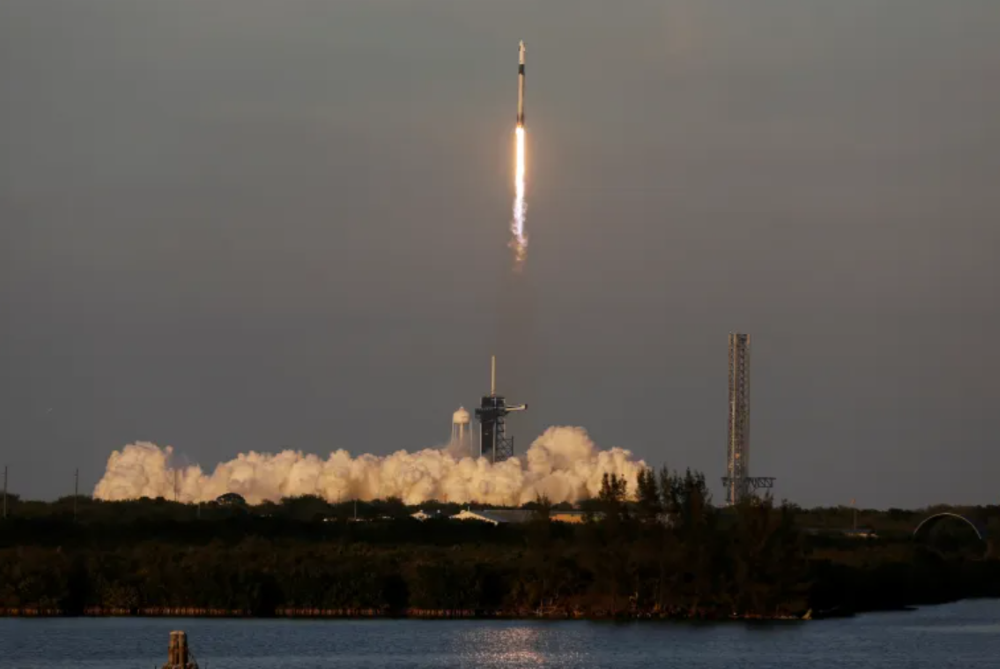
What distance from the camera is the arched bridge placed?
360 feet

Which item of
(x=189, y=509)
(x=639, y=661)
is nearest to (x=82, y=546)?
(x=189, y=509)

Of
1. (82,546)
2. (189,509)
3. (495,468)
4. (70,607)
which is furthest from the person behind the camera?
(495,468)

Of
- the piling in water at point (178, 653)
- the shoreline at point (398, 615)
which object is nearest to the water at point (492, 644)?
the shoreline at point (398, 615)

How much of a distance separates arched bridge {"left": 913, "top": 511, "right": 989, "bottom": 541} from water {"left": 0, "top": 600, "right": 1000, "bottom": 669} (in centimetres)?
3315

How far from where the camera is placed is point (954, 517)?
115 meters

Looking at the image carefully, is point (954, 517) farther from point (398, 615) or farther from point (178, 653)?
point (178, 653)

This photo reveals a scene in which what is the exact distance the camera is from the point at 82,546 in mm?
89625

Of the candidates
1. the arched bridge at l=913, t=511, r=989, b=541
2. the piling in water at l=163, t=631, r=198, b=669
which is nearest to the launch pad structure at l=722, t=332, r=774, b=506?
the arched bridge at l=913, t=511, r=989, b=541

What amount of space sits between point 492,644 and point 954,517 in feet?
180

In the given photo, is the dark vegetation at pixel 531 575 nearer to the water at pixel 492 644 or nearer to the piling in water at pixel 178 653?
the water at pixel 492 644

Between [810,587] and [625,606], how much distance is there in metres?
7.75

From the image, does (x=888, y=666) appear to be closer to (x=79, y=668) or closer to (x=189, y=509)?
(x=79, y=668)

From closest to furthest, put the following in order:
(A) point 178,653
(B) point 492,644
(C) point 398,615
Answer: (A) point 178,653 → (B) point 492,644 → (C) point 398,615

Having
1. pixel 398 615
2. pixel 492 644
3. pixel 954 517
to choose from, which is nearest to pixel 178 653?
pixel 492 644
